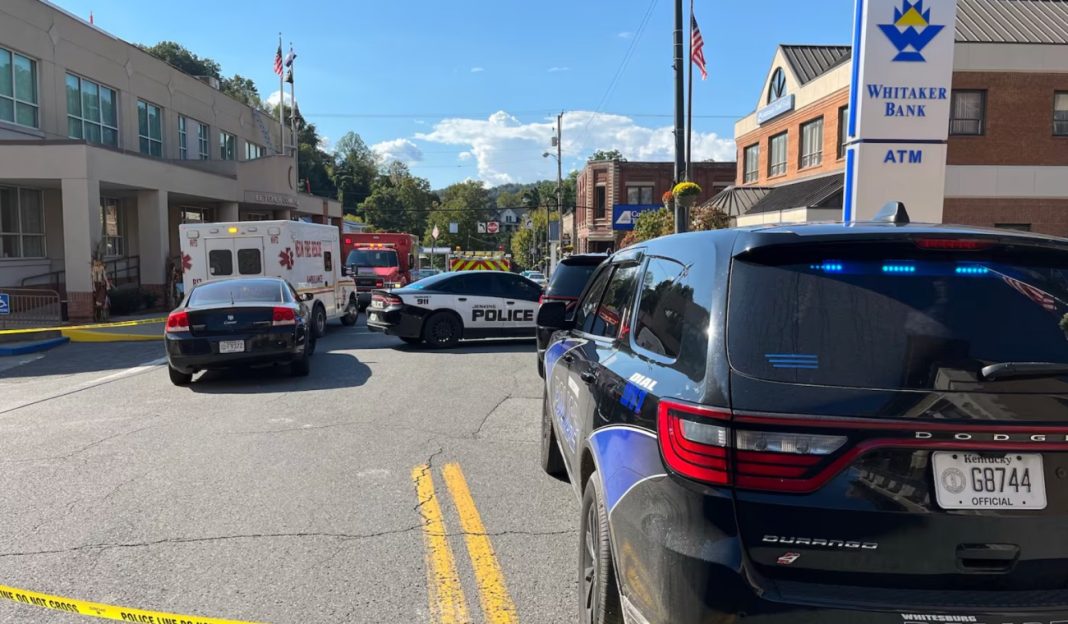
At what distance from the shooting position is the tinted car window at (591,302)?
451 cm

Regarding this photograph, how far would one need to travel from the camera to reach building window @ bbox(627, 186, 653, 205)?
184 feet

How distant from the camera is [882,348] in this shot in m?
2.27

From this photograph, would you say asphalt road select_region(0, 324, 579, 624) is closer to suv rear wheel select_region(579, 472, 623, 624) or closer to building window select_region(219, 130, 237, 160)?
suv rear wheel select_region(579, 472, 623, 624)

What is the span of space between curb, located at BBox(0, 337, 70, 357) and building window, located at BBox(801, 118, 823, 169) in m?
23.0

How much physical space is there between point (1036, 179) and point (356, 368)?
21.7 meters

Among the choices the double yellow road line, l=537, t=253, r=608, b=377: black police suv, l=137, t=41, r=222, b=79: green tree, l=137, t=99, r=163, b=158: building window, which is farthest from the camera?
l=137, t=41, r=222, b=79: green tree

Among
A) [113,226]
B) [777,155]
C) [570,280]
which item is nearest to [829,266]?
[570,280]

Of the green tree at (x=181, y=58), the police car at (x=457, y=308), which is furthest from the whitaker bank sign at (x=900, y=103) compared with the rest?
the green tree at (x=181, y=58)

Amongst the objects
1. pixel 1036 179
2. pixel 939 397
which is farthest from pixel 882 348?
pixel 1036 179

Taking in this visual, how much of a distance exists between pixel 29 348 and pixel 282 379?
7070mm

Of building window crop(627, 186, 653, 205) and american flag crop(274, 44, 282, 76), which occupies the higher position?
american flag crop(274, 44, 282, 76)

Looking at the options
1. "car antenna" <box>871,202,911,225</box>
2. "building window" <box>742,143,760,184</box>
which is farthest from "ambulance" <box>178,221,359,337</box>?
"building window" <box>742,143,760,184</box>

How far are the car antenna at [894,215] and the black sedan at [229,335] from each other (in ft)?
27.4

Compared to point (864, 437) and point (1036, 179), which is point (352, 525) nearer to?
point (864, 437)
